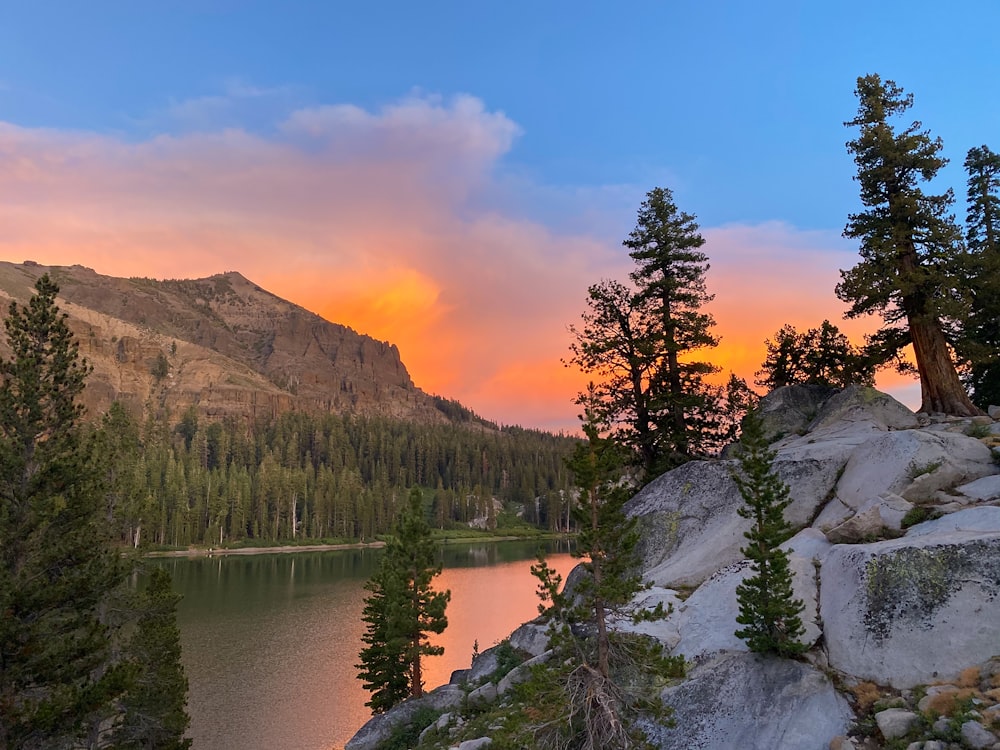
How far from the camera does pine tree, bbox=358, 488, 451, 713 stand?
124 feet

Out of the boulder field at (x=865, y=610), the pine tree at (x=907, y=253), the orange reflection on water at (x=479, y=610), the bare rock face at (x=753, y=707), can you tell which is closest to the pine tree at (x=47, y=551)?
the boulder field at (x=865, y=610)

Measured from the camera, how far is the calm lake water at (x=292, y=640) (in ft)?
142

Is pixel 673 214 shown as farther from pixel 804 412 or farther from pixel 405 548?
pixel 405 548

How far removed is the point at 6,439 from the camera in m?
22.7

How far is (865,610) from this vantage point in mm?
16703

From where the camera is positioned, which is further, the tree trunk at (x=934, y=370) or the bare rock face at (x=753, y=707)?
the tree trunk at (x=934, y=370)

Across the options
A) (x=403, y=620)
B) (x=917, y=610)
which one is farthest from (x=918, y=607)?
(x=403, y=620)

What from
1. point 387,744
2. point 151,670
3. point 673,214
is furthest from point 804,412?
point 151,670

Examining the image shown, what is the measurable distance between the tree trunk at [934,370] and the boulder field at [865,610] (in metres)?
7.10

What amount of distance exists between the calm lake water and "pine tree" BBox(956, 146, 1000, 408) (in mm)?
45023

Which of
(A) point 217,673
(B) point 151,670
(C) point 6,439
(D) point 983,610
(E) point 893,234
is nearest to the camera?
(D) point 983,610

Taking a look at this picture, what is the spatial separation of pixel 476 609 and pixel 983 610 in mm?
69480

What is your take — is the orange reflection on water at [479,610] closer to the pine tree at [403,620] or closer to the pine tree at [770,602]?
the pine tree at [403,620]

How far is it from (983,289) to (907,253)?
6.10 meters
